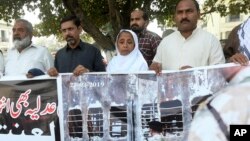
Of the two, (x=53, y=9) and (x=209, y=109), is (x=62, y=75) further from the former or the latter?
(x=53, y=9)

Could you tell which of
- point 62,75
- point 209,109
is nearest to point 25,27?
point 62,75

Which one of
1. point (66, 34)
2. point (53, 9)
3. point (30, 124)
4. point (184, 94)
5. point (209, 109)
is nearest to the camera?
point (209, 109)

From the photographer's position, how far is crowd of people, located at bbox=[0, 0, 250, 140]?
3268 millimetres

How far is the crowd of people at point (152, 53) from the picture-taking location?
3.27 metres

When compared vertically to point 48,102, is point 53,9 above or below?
above

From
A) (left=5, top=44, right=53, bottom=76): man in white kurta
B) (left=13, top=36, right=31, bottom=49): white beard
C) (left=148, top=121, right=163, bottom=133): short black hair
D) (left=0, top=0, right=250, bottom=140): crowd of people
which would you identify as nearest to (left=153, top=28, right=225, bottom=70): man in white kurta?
(left=0, top=0, right=250, bottom=140): crowd of people

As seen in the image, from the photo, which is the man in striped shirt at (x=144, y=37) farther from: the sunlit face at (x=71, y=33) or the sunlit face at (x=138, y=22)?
the sunlit face at (x=71, y=33)

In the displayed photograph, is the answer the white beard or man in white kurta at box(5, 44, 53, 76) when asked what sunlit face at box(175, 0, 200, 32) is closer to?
man in white kurta at box(5, 44, 53, 76)

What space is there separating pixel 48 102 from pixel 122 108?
0.85m

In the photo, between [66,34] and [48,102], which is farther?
[66,34]

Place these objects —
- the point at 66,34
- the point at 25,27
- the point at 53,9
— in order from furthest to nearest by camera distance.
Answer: the point at 53,9 < the point at 25,27 < the point at 66,34

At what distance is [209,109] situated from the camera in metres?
3.10

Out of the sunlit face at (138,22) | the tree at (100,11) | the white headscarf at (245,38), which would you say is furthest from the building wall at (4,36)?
the white headscarf at (245,38)

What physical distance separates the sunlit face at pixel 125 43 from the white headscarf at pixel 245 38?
113cm
